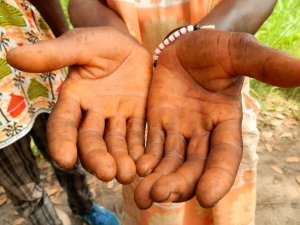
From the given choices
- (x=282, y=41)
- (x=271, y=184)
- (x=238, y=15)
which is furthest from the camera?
(x=282, y=41)

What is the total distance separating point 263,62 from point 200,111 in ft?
0.83

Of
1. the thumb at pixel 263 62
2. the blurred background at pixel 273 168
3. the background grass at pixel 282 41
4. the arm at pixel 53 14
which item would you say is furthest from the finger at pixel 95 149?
the background grass at pixel 282 41

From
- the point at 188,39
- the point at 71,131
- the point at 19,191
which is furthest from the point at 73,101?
the point at 19,191

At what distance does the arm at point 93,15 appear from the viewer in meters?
1.20

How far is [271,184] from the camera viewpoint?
2.24 meters

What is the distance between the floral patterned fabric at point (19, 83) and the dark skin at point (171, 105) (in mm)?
391

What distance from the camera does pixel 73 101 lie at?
1.00 meters

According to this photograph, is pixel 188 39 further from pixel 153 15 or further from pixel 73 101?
pixel 73 101

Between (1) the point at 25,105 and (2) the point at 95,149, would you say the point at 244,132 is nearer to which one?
(2) the point at 95,149

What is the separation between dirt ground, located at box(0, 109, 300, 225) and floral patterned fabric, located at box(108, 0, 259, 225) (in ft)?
2.55

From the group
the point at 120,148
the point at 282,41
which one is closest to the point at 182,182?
the point at 120,148

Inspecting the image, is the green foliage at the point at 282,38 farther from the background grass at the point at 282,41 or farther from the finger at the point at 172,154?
the finger at the point at 172,154

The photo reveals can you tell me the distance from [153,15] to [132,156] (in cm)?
46

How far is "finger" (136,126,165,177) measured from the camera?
894 millimetres
